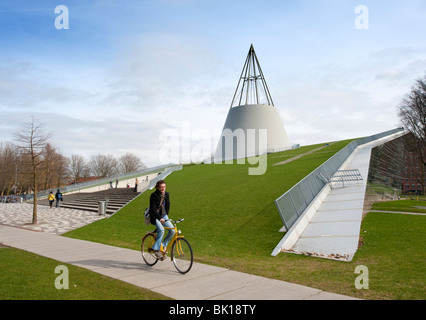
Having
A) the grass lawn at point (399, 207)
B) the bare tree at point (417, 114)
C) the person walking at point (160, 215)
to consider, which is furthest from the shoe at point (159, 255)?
the bare tree at point (417, 114)

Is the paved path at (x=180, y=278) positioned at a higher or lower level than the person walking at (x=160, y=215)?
lower

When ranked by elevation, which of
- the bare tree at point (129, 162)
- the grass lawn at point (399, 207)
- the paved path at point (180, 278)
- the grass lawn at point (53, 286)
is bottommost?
the paved path at point (180, 278)

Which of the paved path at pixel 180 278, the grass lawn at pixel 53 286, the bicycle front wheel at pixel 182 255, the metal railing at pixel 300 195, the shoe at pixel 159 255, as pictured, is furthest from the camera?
the metal railing at pixel 300 195

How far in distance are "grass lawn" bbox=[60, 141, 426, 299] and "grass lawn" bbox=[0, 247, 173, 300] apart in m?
2.61

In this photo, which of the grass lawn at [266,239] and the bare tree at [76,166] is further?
the bare tree at [76,166]

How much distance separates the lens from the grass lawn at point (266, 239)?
20.6 feet

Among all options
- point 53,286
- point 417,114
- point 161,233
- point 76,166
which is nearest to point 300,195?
point 161,233

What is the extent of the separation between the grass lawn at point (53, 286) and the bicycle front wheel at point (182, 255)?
1.22 metres

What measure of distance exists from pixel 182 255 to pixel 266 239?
13.5ft

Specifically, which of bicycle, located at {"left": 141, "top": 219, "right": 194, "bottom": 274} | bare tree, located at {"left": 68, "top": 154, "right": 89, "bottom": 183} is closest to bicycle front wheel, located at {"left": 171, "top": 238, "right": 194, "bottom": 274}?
bicycle, located at {"left": 141, "top": 219, "right": 194, "bottom": 274}

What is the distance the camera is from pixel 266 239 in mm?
10297

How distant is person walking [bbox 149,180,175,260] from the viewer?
7121mm

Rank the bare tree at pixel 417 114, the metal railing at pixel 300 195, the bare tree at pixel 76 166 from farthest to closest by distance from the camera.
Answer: the bare tree at pixel 76 166 → the bare tree at pixel 417 114 → the metal railing at pixel 300 195

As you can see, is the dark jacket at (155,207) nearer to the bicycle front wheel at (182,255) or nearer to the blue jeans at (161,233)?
the blue jeans at (161,233)
